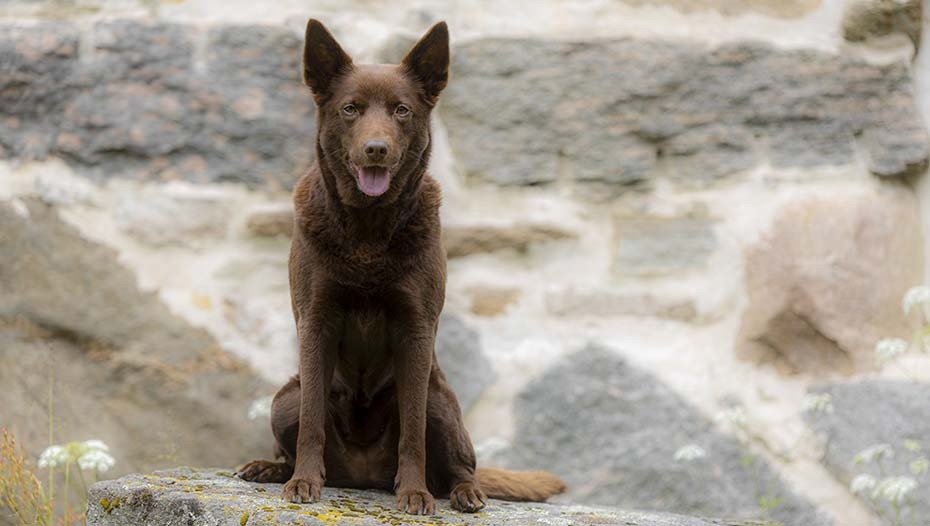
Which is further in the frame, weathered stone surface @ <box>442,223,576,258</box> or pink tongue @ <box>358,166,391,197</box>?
weathered stone surface @ <box>442,223,576,258</box>

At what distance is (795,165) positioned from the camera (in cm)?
450

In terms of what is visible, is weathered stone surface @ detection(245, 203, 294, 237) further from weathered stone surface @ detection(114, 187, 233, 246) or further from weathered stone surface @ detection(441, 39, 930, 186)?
weathered stone surface @ detection(441, 39, 930, 186)

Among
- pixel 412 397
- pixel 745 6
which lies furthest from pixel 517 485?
pixel 745 6

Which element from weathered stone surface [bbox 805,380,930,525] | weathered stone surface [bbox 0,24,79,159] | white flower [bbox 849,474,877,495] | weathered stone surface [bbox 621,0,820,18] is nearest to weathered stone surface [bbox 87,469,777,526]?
white flower [bbox 849,474,877,495]

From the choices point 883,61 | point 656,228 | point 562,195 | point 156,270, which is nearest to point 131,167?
point 156,270

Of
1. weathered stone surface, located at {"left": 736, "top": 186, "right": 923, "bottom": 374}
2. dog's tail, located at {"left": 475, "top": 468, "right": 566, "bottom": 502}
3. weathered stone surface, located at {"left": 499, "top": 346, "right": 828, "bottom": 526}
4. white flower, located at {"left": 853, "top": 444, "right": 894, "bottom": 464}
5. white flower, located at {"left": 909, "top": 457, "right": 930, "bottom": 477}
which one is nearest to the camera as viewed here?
dog's tail, located at {"left": 475, "top": 468, "right": 566, "bottom": 502}

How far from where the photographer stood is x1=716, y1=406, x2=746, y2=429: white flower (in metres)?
4.10

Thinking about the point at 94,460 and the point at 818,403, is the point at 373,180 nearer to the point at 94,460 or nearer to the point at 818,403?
the point at 94,460

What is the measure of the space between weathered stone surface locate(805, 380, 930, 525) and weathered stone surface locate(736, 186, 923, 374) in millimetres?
140

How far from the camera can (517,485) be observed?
136 inches

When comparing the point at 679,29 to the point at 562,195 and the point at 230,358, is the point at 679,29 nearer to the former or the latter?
the point at 562,195

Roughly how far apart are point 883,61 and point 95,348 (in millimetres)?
3236

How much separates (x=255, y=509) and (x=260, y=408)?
152 centimetres

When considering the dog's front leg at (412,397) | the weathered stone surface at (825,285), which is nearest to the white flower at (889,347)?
the weathered stone surface at (825,285)
